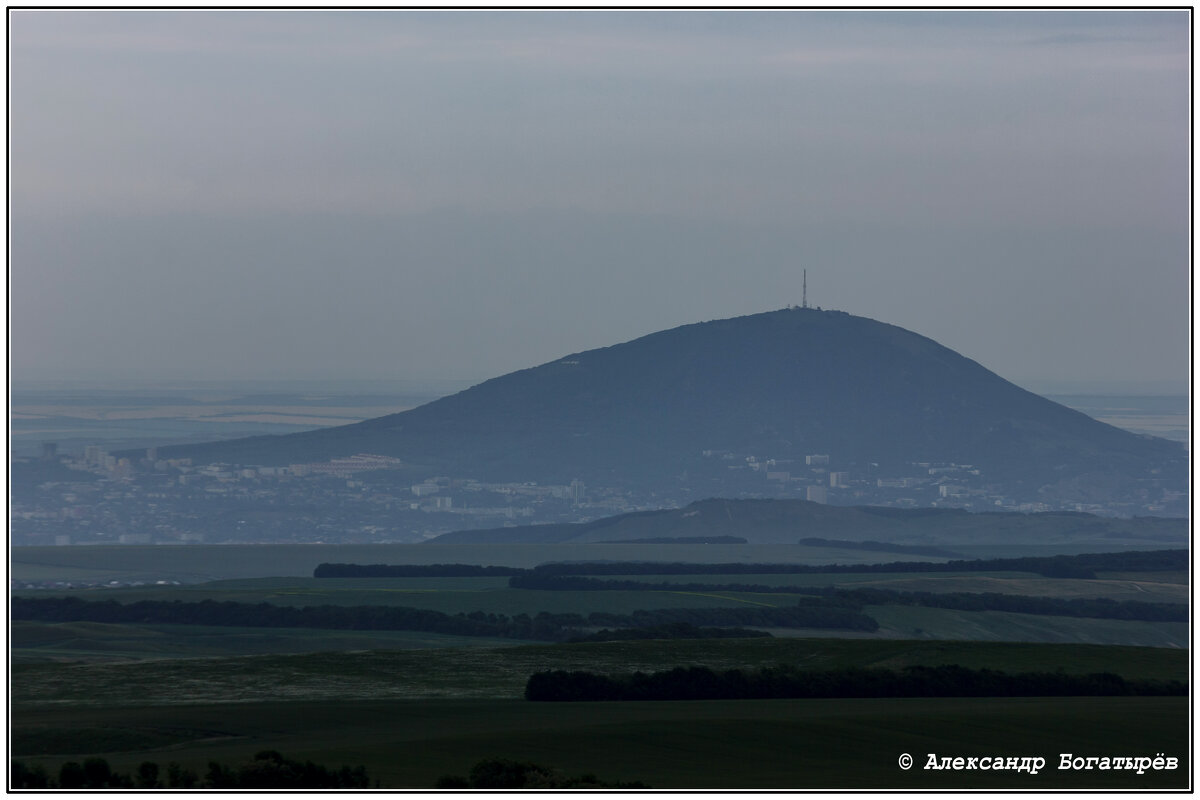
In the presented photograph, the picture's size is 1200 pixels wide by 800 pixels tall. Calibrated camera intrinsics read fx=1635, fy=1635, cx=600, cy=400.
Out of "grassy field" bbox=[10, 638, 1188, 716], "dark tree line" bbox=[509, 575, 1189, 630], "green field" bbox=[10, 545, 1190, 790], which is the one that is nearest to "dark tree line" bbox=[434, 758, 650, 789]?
"green field" bbox=[10, 545, 1190, 790]

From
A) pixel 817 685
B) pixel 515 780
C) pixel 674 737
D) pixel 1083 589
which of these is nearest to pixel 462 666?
pixel 817 685

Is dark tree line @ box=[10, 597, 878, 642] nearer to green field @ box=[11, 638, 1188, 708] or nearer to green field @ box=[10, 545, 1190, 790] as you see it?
green field @ box=[10, 545, 1190, 790]

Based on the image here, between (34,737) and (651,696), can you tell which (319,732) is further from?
(651,696)

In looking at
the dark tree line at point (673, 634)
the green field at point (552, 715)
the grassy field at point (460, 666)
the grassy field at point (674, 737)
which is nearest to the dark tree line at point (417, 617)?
the green field at point (552, 715)

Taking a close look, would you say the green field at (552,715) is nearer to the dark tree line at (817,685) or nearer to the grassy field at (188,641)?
the grassy field at (188,641)

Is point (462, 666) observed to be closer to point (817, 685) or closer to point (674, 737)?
point (817, 685)
